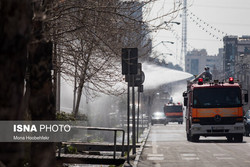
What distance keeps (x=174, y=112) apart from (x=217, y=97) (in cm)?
4266

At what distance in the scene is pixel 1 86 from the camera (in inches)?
224

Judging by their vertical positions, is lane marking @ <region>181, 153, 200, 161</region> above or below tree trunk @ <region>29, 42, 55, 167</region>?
below

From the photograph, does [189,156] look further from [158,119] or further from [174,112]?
[174,112]

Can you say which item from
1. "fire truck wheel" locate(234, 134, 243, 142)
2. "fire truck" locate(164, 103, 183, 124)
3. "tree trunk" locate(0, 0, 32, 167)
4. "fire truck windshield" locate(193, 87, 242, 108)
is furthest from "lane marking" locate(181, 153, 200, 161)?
"fire truck" locate(164, 103, 183, 124)

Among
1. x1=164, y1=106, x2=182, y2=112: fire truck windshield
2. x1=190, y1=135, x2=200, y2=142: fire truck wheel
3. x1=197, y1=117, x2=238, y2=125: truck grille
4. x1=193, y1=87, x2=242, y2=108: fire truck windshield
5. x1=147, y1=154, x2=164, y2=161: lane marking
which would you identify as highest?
x1=164, y1=106, x2=182, y2=112: fire truck windshield

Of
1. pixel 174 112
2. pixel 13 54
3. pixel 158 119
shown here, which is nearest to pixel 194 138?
pixel 13 54

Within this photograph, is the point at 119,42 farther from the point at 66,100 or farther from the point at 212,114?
the point at 66,100

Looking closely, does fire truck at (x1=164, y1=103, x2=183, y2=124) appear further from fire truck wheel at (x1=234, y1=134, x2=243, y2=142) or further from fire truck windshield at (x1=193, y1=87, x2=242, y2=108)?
fire truck windshield at (x1=193, y1=87, x2=242, y2=108)

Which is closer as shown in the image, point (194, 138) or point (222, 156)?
point (222, 156)

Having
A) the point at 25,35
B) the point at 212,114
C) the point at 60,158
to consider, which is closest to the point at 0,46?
the point at 25,35

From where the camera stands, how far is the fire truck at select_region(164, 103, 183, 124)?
221ft

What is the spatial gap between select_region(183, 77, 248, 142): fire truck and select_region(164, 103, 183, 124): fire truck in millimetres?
41457

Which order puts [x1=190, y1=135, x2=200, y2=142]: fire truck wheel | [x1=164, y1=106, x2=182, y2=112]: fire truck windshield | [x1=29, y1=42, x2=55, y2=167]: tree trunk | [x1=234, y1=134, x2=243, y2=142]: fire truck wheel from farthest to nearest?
[x1=164, y1=106, x2=182, y2=112]: fire truck windshield < [x1=190, y1=135, x2=200, y2=142]: fire truck wheel < [x1=234, y1=134, x2=243, y2=142]: fire truck wheel < [x1=29, y1=42, x2=55, y2=167]: tree trunk

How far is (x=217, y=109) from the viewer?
83.9 ft
